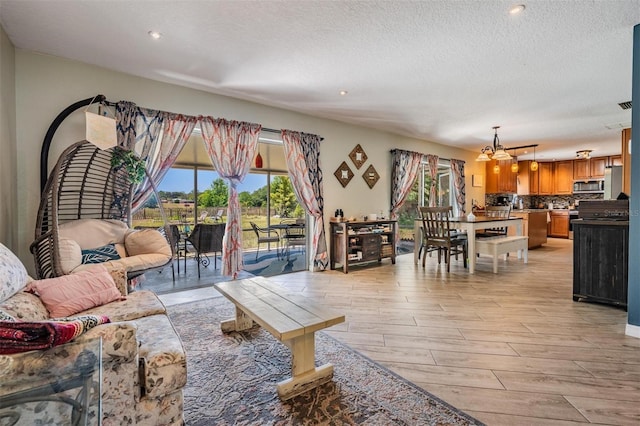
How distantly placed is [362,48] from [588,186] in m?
9.20

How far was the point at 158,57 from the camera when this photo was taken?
9.50 ft

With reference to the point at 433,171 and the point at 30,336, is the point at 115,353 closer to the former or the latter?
the point at 30,336

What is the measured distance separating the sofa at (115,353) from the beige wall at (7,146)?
111cm

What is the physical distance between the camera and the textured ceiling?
2.21m

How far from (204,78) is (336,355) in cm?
323

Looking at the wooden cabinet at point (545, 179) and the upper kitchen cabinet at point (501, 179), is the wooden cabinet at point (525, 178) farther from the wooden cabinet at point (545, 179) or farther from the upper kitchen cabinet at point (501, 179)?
the upper kitchen cabinet at point (501, 179)

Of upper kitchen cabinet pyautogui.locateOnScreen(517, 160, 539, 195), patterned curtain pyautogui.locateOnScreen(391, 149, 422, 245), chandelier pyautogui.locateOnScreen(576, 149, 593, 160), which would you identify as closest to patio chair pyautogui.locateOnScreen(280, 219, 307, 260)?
patterned curtain pyautogui.locateOnScreen(391, 149, 422, 245)

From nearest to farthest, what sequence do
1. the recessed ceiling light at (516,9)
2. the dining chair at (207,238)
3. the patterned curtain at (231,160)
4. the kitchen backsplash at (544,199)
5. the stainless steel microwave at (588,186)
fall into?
the recessed ceiling light at (516,9)
the patterned curtain at (231,160)
the dining chair at (207,238)
the stainless steel microwave at (588,186)
the kitchen backsplash at (544,199)

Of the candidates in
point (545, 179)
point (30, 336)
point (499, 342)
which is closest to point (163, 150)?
point (30, 336)

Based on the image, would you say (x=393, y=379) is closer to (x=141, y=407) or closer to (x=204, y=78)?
(x=141, y=407)

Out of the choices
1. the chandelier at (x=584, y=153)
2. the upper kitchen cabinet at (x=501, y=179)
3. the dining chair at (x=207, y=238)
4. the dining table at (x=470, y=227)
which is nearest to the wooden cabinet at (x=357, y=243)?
the dining table at (x=470, y=227)

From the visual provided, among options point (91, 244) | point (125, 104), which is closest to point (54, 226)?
point (91, 244)

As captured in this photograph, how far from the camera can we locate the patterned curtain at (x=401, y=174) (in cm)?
597

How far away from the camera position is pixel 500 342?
7.63 feet
